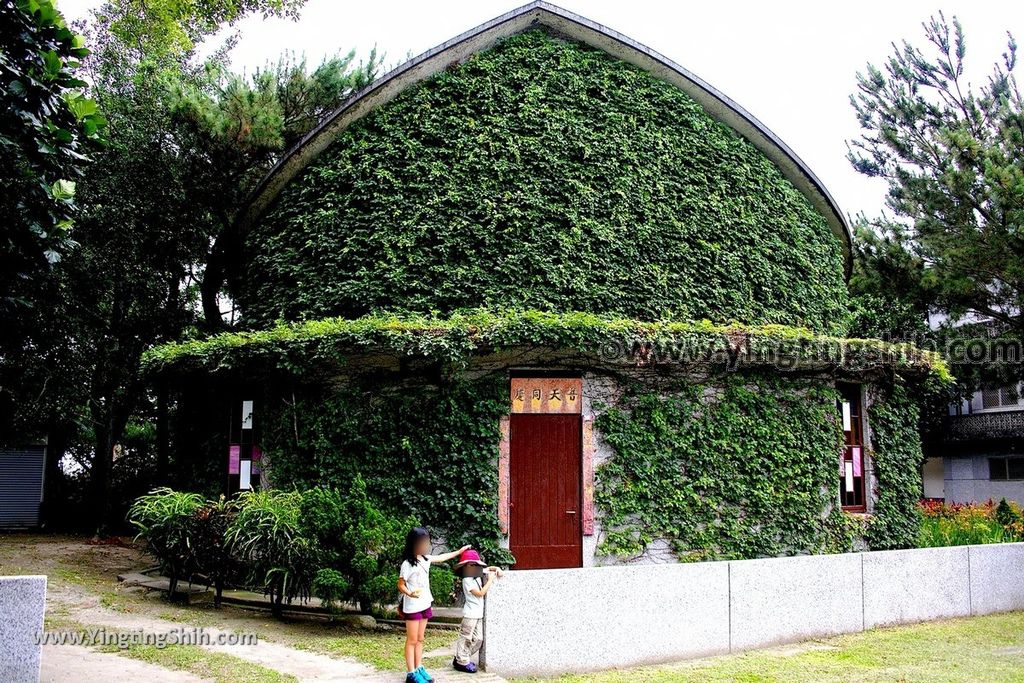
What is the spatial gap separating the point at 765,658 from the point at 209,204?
14005mm

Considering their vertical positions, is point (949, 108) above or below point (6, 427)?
above

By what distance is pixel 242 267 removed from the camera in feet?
49.1

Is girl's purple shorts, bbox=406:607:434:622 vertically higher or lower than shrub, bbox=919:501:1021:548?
lower

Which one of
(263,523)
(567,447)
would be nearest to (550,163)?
(567,447)

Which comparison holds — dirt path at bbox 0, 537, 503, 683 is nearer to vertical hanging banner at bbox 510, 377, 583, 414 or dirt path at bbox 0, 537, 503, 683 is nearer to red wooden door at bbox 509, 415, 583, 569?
red wooden door at bbox 509, 415, 583, 569

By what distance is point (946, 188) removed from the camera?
18547mm

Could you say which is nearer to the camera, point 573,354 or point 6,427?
point 573,354

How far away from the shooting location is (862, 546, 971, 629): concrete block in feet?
31.4

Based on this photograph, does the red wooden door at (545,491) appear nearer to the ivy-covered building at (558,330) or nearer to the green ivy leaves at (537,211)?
the ivy-covered building at (558,330)

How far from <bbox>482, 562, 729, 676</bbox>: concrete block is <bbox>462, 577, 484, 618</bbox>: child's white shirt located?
0.27ft

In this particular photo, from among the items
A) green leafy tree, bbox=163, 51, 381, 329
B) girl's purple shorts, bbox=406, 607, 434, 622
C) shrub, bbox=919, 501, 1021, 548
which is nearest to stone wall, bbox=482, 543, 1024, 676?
girl's purple shorts, bbox=406, 607, 434, 622

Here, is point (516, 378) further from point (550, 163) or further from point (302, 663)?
point (302, 663)

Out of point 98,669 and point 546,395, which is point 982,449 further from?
point 98,669

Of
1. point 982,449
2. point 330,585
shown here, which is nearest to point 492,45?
point 330,585
